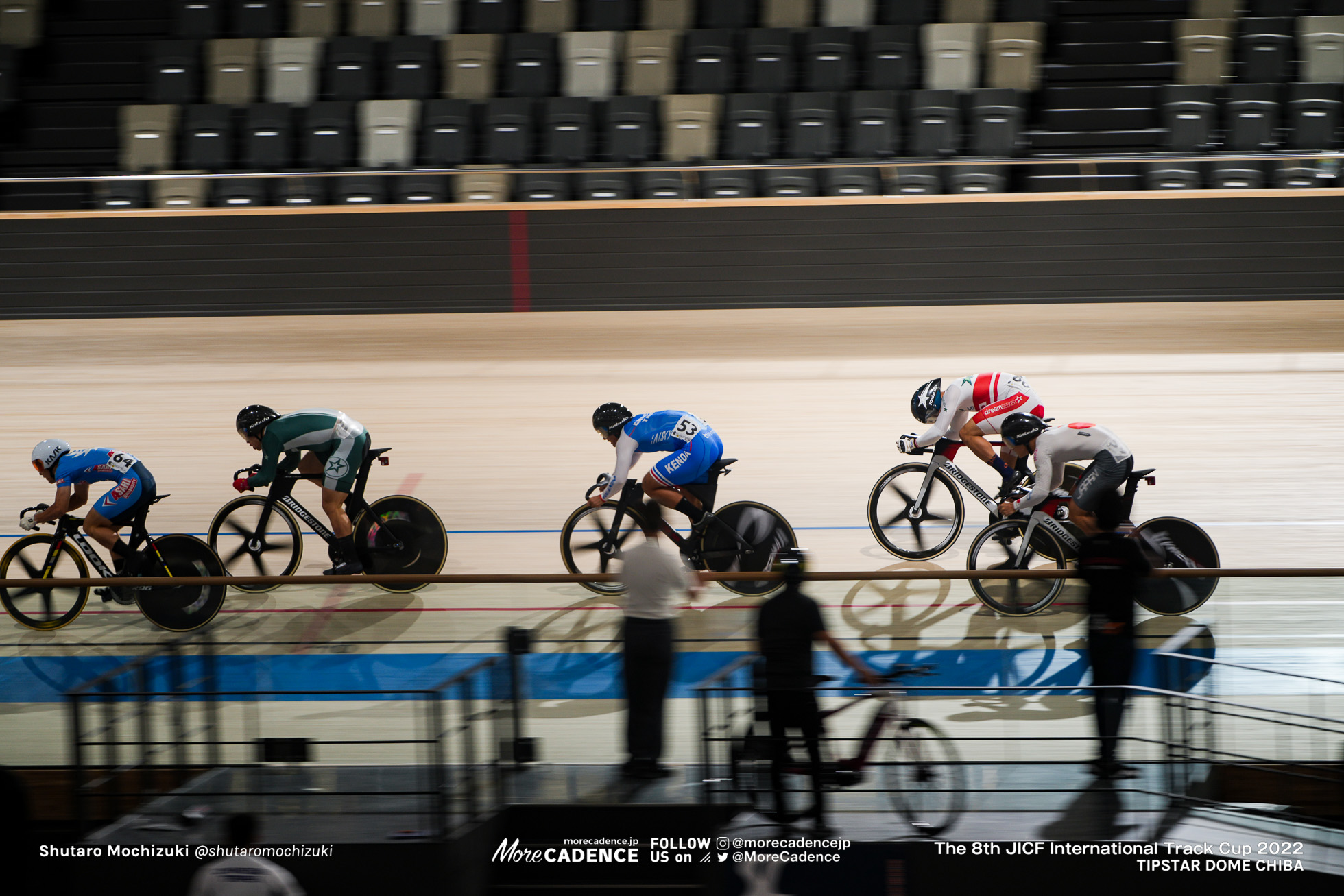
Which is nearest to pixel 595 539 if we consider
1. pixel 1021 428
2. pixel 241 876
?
pixel 1021 428

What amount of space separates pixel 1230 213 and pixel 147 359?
1016 cm

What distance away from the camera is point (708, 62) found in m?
14.9

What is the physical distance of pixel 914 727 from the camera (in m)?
5.18

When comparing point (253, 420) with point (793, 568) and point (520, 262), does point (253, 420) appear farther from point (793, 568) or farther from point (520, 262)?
point (520, 262)

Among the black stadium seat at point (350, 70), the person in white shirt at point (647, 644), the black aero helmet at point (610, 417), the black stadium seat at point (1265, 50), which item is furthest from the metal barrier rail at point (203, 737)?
the black stadium seat at point (1265, 50)

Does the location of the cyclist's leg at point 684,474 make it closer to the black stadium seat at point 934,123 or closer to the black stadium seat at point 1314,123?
the black stadium seat at point 934,123

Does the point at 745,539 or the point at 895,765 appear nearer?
the point at 895,765

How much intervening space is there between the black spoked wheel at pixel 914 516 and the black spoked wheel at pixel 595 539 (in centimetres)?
→ 153

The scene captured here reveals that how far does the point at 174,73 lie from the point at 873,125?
7843mm

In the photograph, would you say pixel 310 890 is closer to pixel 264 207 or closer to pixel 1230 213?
pixel 264 207

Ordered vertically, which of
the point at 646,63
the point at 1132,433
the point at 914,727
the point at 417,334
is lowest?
the point at 914,727

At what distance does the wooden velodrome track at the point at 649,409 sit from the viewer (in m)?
5.34

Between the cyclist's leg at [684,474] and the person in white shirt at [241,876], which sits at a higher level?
the cyclist's leg at [684,474]

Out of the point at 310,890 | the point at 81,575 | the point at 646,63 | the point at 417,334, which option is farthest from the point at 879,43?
the point at 310,890
